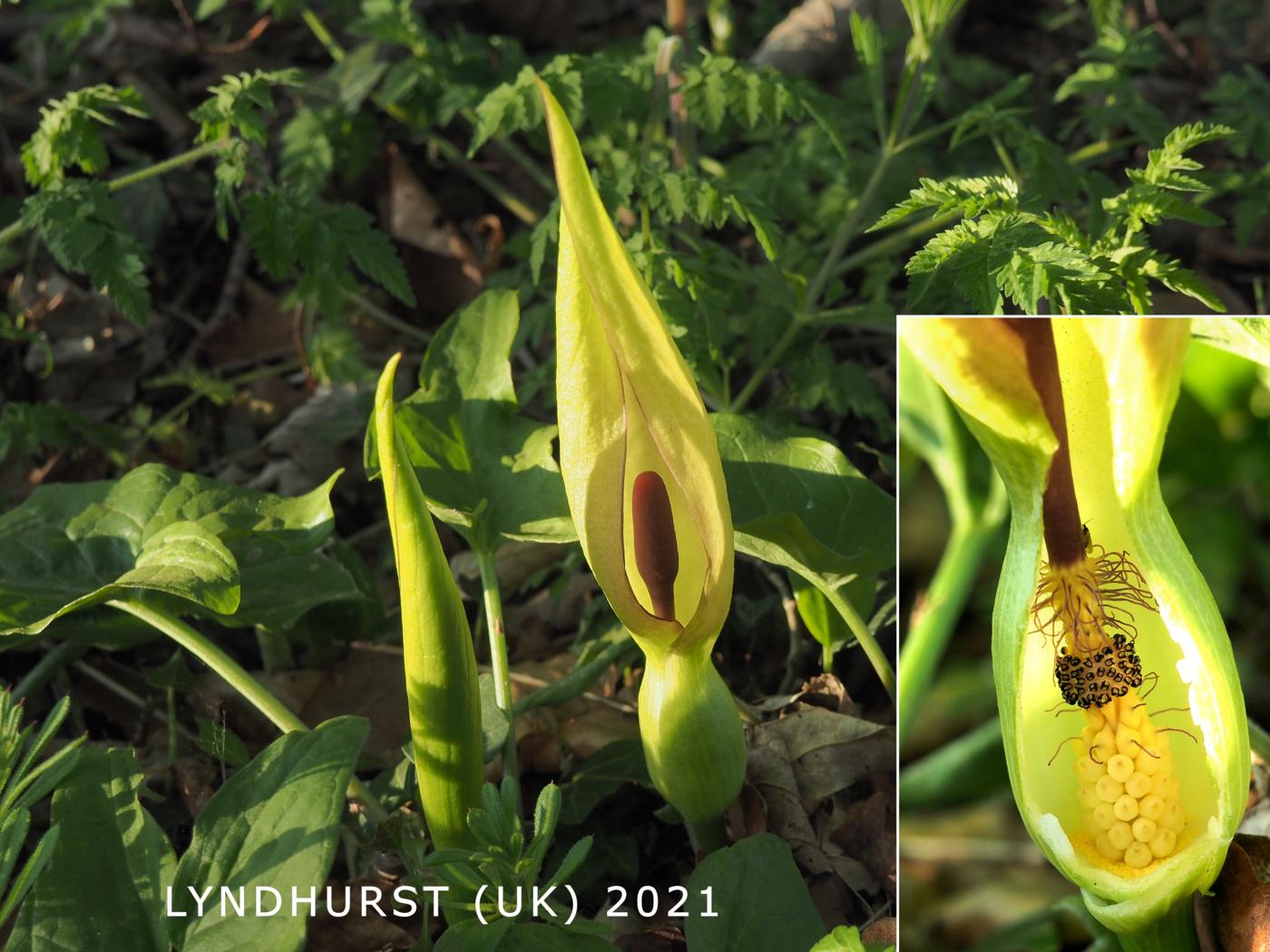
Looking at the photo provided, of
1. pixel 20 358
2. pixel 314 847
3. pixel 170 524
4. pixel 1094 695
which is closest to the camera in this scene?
pixel 1094 695

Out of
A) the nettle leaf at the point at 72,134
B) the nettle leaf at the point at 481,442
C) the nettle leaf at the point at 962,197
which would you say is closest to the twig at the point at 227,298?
the nettle leaf at the point at 72,134

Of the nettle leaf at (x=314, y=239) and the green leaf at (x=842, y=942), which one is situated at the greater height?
the nettle leaf at (x=314, y=239)

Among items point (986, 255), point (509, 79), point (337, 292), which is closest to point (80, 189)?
point (337, 292)

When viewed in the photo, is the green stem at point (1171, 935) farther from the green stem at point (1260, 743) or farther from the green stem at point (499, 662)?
the green stem at point (499, 662)

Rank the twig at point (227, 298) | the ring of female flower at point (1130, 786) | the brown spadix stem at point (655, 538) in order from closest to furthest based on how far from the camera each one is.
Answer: the ring of female flower at point (1130, 786)
the brown spadix stem at point (655, 538)
the twig at point (227, 298)

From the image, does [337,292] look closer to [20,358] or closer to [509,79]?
[509,79]

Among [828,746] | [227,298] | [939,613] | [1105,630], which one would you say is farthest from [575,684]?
[227,298]

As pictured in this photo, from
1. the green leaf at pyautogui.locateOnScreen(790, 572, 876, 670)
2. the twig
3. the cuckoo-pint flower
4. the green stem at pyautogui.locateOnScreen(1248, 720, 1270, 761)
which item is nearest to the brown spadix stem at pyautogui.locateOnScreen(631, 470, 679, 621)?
the cuckoo-pint flower
